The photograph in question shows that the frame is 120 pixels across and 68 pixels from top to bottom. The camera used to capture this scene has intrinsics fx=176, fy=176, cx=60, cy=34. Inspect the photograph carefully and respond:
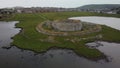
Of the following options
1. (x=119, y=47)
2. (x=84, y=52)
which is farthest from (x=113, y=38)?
(x=84, y=52)

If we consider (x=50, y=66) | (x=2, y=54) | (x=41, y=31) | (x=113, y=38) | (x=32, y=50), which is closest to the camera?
(x=50, y=66)

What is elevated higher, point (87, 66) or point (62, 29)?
point (62, 29)

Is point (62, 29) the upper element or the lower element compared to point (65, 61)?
upper

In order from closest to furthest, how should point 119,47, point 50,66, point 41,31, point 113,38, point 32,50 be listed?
point 50,66 → point 32,50 → point 119,47 → point 113,38 → point 41,31

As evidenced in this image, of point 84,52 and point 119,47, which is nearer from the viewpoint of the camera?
point 84,52

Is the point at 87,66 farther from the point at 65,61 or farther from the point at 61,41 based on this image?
the point at 61,41

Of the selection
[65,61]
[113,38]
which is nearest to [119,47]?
[113,38]

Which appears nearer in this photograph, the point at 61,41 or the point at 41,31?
the point at 61,41

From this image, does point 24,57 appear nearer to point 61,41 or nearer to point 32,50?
point 32,50

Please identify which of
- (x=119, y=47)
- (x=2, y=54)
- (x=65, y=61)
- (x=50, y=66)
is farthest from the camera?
(x=119, y=47)
